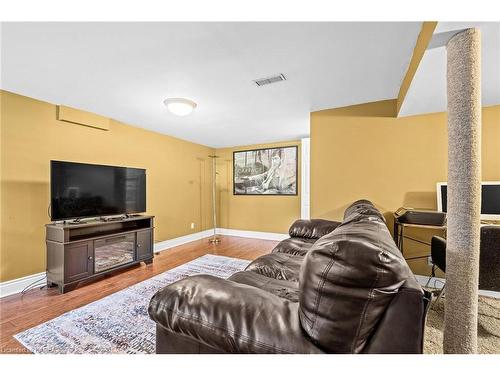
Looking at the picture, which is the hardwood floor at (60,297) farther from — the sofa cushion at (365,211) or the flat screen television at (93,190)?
the sofa cushion at (365,211)

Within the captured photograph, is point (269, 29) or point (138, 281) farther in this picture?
point (138, 281)

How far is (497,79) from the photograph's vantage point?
1.86m

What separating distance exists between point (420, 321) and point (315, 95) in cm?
252

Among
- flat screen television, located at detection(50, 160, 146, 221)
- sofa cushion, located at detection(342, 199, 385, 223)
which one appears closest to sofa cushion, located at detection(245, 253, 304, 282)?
sofa cushion, located at detection(342, 199, 385, 223)

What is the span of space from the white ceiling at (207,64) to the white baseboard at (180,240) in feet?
7.81

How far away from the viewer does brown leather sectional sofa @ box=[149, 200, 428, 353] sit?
2.26 ft

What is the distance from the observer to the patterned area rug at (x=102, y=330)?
5.22 feet

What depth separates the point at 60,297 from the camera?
2.37 m

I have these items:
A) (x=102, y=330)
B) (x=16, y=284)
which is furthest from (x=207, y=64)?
(x=16, y=284)

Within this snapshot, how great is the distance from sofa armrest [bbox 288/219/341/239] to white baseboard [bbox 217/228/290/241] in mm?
2257

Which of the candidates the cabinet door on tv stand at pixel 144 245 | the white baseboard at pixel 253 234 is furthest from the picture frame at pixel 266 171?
the cabinet door on tv stand at pixel 144 245

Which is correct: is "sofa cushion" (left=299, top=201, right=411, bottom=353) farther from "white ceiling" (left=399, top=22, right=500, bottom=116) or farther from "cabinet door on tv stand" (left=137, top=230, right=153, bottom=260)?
"cabinet door on tv stand" (left=137, top=230, right=153, bottom=260)
